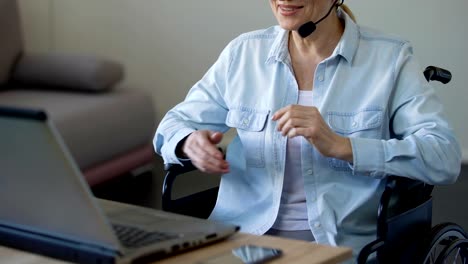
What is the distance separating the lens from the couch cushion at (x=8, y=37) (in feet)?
13.0

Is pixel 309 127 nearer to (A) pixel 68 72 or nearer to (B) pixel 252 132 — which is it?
(B) pixel 252 132

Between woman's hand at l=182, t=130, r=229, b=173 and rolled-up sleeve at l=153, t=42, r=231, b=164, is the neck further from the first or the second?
woman's hand at l=182, t=130, r=229, b=173

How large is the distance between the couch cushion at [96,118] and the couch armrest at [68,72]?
45 millimetres

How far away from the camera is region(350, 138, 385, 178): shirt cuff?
5.54 feet

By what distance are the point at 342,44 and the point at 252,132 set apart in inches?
10.5

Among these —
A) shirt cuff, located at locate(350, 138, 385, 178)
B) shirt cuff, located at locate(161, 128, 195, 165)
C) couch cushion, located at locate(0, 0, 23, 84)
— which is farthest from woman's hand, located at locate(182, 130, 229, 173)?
couch cushion, located at locate(0, 0, 23, 84)

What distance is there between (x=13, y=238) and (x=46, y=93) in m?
2.66

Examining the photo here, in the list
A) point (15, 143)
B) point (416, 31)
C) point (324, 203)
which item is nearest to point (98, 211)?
point (15, 143)

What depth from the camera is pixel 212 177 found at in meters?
3.94

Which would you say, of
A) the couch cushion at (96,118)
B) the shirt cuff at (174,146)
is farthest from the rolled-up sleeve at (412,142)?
the couch cushion at (96,118)

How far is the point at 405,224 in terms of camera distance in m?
1.73

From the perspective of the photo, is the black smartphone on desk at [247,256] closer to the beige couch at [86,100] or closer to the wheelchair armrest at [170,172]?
the wheelchair armrest at [170,172]

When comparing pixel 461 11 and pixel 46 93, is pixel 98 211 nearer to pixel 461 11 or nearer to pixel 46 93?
pixel 46 93

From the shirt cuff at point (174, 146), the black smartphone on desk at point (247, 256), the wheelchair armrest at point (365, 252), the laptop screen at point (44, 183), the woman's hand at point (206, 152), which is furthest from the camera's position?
the shirt cuff at point (174, 146)
